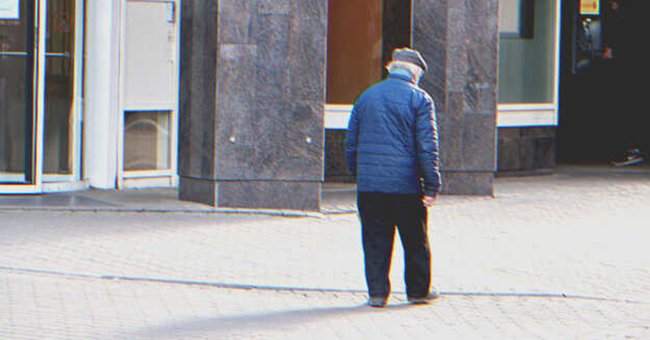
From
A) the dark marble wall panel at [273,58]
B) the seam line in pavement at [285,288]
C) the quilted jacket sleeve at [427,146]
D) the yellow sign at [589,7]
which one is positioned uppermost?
the yellow sign at [589,7]

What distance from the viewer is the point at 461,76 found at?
13836 mm

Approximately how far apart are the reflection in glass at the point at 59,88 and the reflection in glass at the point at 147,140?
0.64 meters

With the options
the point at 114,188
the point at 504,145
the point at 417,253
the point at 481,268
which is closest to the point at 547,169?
the point at 504,145

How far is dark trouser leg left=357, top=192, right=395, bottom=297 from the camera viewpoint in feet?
27.0

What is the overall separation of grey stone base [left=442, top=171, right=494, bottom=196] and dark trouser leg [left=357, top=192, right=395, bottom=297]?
5.82 m

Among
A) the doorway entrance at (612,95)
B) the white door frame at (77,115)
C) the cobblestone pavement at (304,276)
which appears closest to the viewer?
the cobblestone pavement at (304,276)

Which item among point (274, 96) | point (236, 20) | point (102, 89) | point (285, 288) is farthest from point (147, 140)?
point (285, 288)

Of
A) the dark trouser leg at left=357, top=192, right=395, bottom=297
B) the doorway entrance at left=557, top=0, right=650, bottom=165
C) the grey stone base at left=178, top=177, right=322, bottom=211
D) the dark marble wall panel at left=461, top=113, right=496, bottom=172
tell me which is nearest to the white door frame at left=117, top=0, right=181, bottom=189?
the grey stone base at left=178, top=177, right=322, bottom=211

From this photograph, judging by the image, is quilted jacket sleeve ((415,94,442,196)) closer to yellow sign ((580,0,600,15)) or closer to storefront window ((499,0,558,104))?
storefront window ((499,0,558,104))

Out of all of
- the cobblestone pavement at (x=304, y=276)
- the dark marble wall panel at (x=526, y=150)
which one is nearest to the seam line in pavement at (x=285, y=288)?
the cobblestone pavement at (x=304, y=276)

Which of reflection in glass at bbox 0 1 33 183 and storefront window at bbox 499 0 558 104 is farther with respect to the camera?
storefront window at bbox 499 0 558 104

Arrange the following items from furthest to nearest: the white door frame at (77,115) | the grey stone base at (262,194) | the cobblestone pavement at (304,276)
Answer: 1. the white door frame at (77,115)
2. the grey stone base at (262,194)
3. the cobblestone pavement at (304,276)

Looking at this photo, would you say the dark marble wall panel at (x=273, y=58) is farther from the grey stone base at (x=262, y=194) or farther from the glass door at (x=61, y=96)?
the glass door at (x=61, y=96)

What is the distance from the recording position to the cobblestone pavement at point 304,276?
24.8 ft
